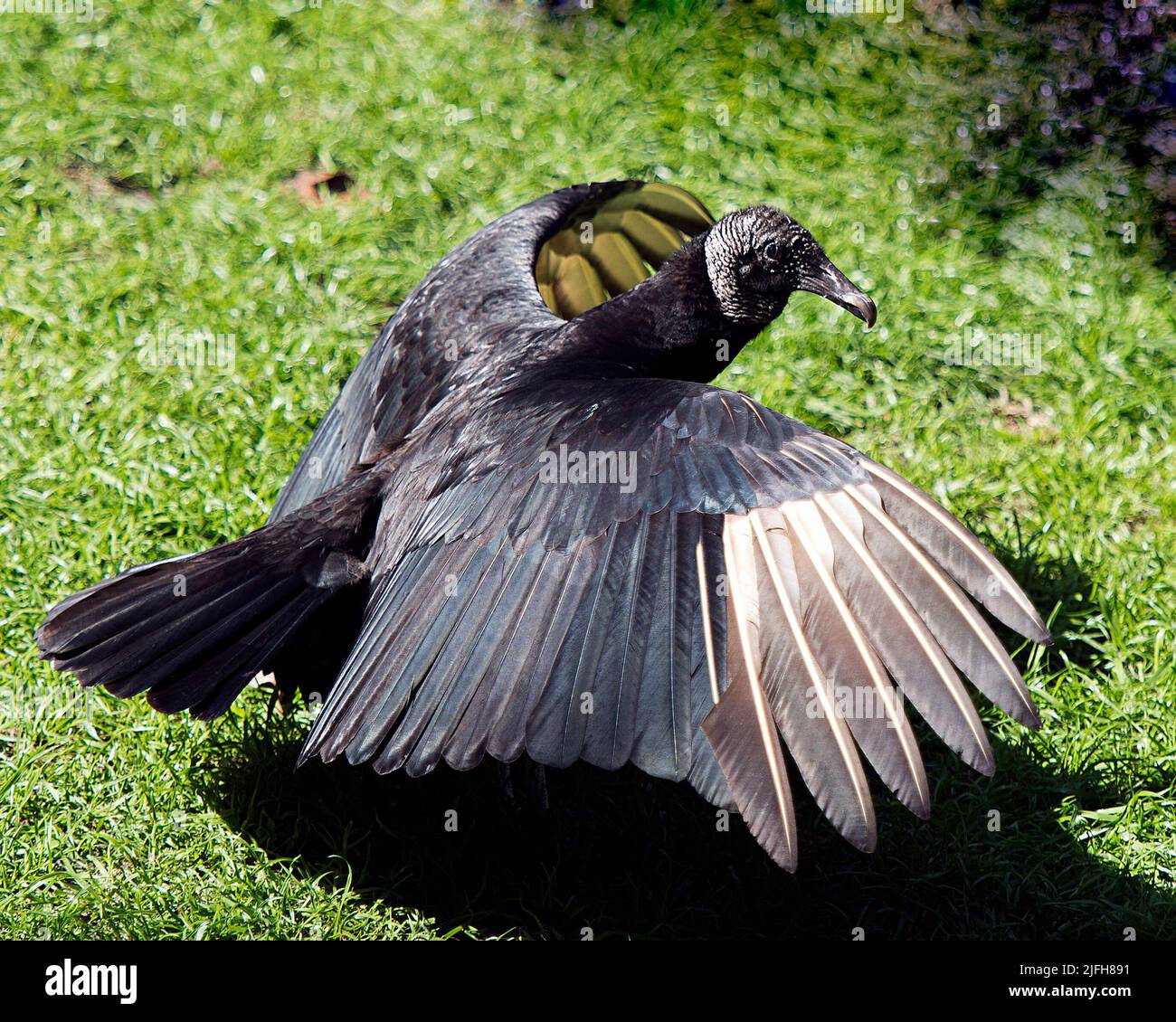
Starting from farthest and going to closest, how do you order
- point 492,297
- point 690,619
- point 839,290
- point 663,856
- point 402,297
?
point 402,297
point 492,297
point 839,290
point 663,856
point 690,619

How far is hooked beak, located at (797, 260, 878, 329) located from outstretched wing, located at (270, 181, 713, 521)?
821 millimetres

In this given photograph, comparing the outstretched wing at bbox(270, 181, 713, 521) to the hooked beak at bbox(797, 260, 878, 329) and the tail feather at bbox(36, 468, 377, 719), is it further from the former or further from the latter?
the hooked beak at bbox(797, 260, 878, 329)

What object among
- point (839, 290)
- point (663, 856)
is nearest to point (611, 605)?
point (663, 856)

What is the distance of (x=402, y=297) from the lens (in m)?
5.43

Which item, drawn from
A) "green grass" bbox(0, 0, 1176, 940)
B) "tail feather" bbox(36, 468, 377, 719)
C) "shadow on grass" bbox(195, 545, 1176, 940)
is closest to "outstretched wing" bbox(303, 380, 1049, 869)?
"tail feather" bbox(36, 468, 377, 719)

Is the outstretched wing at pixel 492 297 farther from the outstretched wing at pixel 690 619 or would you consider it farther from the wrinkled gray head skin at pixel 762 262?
the outstretched wing at pixel 690 619

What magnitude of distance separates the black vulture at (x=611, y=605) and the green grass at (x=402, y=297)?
22.7 inches

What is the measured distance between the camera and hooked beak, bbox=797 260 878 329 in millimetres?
3572

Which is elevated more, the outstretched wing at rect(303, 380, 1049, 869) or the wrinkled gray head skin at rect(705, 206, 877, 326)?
the wrinkled gray head skin at rect(705, 206, 877, 326)

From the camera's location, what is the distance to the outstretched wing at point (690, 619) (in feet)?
8.13

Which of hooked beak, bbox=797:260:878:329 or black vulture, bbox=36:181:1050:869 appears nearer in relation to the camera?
black vulture, bbox=36:181:1050:869

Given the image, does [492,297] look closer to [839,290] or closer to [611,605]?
[839,290]

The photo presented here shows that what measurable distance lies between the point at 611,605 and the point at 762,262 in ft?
4.80

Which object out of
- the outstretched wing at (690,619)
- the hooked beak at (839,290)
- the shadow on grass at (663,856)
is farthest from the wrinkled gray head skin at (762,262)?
the shadow on grass at (663,856)
